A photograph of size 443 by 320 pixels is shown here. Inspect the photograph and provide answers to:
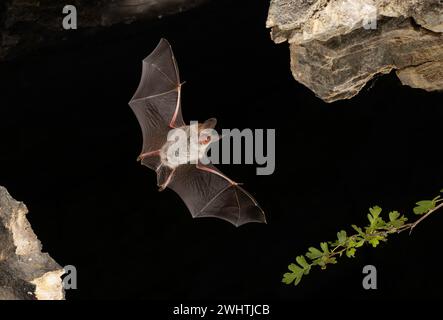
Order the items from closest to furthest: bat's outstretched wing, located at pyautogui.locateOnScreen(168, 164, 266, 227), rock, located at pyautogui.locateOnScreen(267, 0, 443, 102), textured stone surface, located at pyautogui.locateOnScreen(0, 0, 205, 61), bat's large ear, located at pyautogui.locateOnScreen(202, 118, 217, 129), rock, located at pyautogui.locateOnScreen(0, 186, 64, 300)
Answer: rock, located at pyautogui.locateOnScreen(0, 186, 64, 300) < rock, located at pyautogui.locateOnScreen(267, 0, 443, 102) < bat's large ear, located at pyautogui.locateOnScreen(202, 118, 217, 129) < textured stone surface, located at pyautogui.locateOnScreen(0, 0, 205, 61) < bat's outstretched wing, located at pyautogui.locateOnScreen(168, 164, 266, 227)

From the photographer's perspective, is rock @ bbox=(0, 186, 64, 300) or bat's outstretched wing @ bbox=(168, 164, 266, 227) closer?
rock @ bbox=(0, 186, 64, 300)

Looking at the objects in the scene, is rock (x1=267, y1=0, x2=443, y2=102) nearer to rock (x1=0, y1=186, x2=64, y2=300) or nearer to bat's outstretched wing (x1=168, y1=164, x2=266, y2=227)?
bat's outstretched wing (x1=168, y1=164, x2=266, y2=227)

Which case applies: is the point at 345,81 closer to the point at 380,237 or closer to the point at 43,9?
the point at 380,237

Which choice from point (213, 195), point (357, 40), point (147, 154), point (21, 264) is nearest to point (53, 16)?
point (147, 154)

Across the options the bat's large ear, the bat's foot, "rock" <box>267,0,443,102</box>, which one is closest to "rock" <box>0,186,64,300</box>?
the bat's foot

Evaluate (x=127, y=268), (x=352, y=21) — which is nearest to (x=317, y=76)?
(x=352, y=21)

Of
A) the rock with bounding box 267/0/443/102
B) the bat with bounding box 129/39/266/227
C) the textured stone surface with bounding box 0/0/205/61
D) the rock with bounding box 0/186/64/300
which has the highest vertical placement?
Answer: the textured stone surface with bounding box 0/0/205/61

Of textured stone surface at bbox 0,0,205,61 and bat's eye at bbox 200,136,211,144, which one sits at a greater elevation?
textured stone surface at bbox 0,0,205,61
